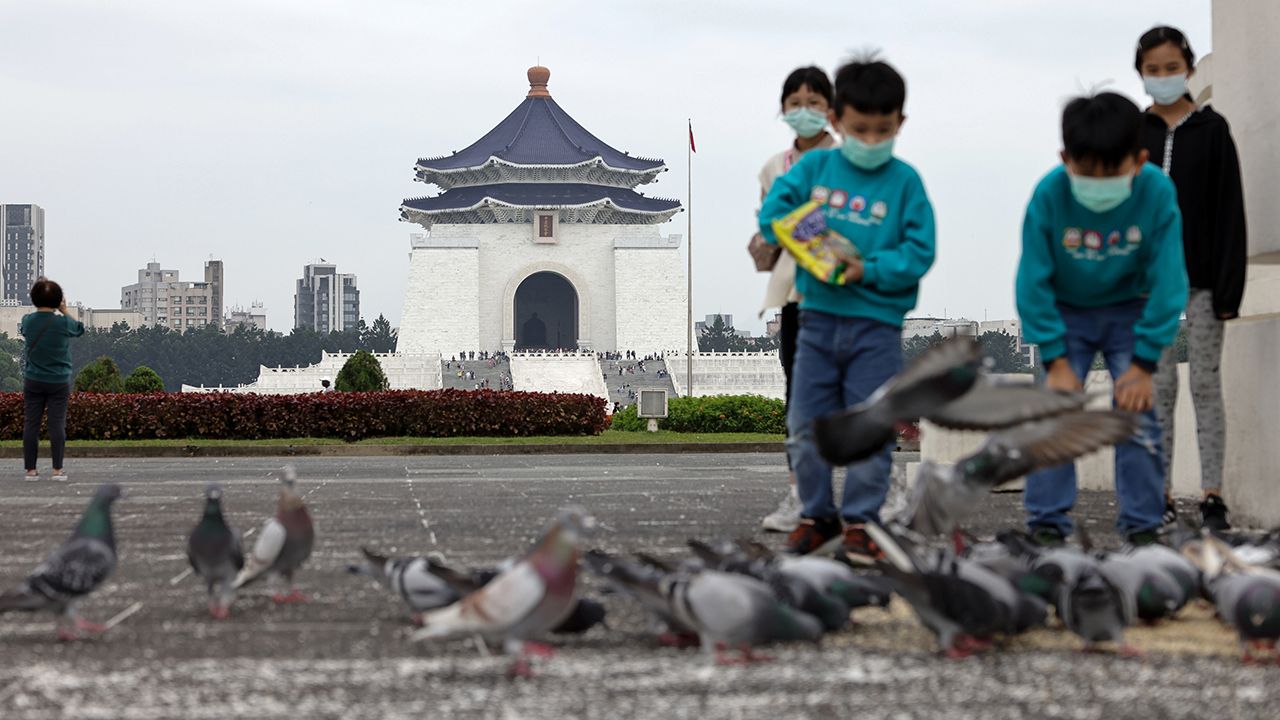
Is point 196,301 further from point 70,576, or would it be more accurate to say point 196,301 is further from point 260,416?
point 70,576

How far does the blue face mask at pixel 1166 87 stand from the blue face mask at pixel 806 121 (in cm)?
107

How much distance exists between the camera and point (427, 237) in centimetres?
4931

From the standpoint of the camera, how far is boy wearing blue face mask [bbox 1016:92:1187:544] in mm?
3441

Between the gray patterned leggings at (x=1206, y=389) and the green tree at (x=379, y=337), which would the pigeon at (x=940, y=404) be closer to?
the gray patterned leggings at (x=1206, y=389)

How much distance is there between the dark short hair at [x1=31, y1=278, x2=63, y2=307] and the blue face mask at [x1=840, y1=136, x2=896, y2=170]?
6.13 m

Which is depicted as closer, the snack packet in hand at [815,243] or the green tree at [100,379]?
the snack packet in hand at [815,243]

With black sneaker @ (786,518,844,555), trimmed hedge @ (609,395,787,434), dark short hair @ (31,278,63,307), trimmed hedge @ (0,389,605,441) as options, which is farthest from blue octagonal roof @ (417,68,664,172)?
black sneaker @ (786,518,844,555)

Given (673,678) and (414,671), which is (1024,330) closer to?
(673,678)

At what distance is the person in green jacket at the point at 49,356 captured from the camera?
824cm

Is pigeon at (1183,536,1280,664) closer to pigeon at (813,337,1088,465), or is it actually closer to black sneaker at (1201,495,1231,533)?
pigeon at (813,337,1088,465)

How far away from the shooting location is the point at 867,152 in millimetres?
3703

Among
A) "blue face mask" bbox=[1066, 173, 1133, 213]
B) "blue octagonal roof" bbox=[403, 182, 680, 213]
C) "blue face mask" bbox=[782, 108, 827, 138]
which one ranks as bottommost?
"blue face mask" bbox=[1066, 173, 1133, 213]

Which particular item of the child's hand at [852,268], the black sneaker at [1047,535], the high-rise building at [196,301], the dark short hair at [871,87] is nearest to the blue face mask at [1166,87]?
the dark short hair at [871,87]

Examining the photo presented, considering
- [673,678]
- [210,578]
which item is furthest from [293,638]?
[673,678]
